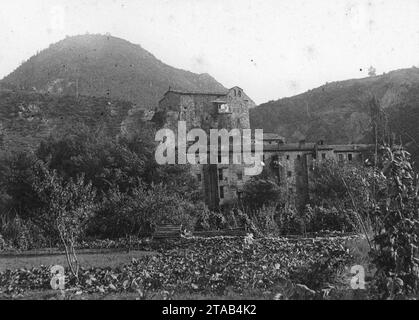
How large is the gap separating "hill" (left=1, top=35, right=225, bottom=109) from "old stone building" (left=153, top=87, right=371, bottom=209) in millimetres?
38665

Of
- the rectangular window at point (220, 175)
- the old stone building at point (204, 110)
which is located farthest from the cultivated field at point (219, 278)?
the old stone building at point (204, 110)

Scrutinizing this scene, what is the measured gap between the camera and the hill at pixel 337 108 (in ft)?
275

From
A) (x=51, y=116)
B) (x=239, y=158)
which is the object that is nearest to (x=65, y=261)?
(x=239, y=158)

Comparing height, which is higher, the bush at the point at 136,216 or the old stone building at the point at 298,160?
the old stone building at the point at 298,160


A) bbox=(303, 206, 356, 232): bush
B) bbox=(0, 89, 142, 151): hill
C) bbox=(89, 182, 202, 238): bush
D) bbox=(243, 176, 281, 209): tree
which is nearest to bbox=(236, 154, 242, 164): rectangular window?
bbox=(243, 176, 281, 209): tree

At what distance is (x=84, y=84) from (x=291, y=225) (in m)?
100

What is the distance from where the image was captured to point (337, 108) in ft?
323

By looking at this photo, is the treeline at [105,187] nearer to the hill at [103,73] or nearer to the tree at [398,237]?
the tree at [398,237]

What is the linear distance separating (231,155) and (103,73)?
7808 centimetres

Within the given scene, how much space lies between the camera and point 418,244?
8211mm

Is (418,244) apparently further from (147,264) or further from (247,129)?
(247,129)

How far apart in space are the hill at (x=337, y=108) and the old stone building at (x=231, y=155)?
20.5 meters

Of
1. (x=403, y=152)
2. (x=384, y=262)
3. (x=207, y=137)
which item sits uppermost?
(x=207, y=137)

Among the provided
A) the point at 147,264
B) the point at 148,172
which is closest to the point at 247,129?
the point at 148,172
